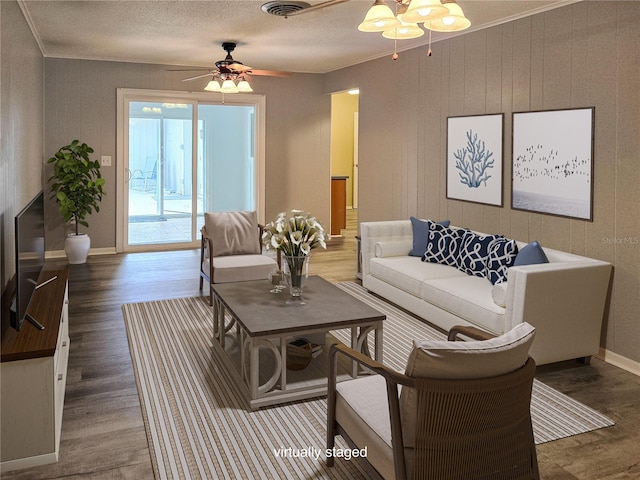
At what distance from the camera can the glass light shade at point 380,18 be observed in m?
2.78

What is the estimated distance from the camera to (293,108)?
28.2ft

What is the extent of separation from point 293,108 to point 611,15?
5.34 m

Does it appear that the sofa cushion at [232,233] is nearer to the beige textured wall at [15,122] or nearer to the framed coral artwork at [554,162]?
the beige textured wall at [15,122]

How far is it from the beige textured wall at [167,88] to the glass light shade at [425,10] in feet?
19.2

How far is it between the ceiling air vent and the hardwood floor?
2.73 m

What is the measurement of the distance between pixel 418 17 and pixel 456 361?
159 centimetres

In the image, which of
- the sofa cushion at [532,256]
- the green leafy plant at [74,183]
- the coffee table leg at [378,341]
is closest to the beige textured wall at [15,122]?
the green leafy plant at [74,183]

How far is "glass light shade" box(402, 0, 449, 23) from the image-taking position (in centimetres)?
252

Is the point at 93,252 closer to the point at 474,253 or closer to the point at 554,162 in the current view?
the point at 474,253

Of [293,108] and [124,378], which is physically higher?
[293,108]

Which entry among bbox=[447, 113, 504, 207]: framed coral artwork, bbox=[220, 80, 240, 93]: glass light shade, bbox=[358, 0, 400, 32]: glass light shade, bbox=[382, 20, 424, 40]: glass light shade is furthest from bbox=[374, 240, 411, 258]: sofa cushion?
bbox=[358, 0, 400, 32]: glass light shade

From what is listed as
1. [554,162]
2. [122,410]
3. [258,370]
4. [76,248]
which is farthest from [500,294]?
[76,248]

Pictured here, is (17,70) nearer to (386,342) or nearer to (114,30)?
(114,30)

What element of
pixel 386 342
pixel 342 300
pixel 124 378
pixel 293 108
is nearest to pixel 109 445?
pixel 124 378
